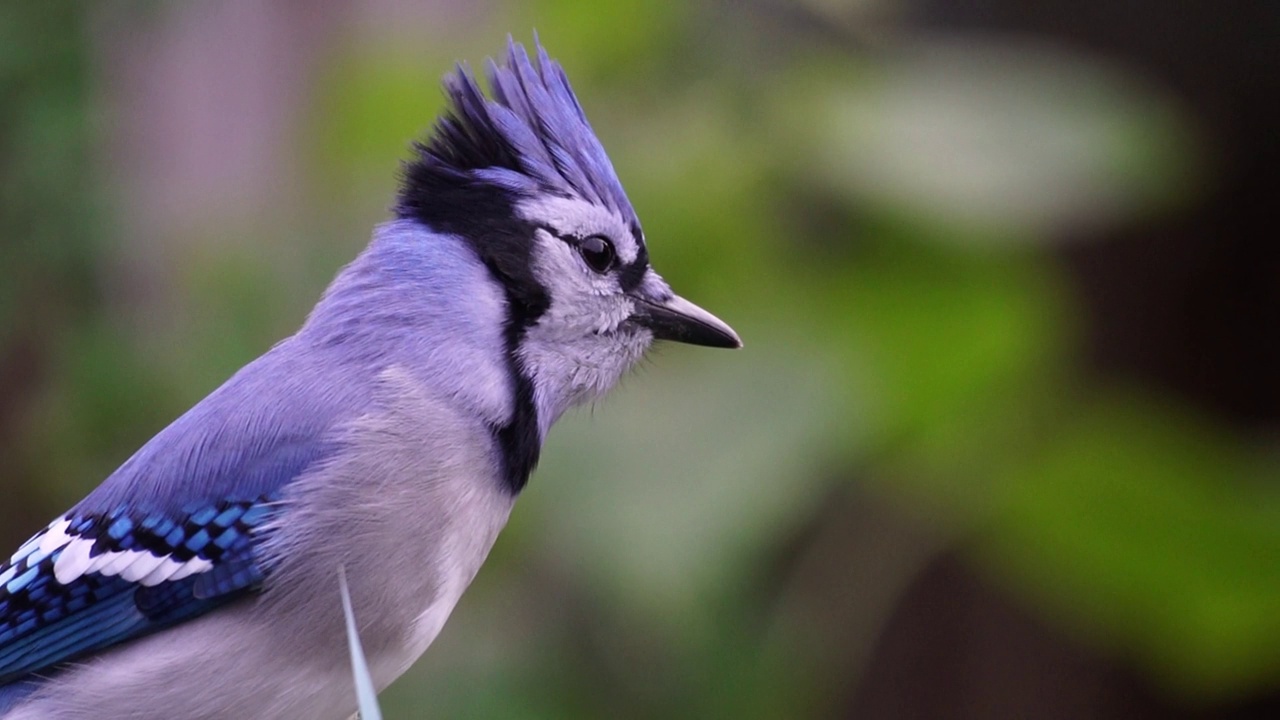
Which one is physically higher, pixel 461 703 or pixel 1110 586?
pixel 1110 586

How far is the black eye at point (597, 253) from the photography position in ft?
4.39

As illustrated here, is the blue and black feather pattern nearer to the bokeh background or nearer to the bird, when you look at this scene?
the bird

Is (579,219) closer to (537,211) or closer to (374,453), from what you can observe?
(537,211)

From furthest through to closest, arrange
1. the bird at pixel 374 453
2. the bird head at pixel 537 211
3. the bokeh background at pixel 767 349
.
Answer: the bokeh background at pixel 767 349 → the bird head at pixel 537 211 → the bird at pixel 374 453

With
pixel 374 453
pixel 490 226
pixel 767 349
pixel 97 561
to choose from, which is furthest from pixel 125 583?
pixel 767 349

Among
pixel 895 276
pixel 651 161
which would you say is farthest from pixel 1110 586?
pixel 651 161

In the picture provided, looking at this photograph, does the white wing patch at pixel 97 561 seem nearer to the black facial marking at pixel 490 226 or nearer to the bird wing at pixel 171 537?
the bird wing at pixel 171 537

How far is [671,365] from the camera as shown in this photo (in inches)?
67.2

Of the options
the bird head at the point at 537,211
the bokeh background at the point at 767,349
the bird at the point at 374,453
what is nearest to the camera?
the bird at the point at 374,453

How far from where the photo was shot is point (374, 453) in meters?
1.20

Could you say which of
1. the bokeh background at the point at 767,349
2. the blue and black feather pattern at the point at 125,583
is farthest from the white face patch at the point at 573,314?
the blue and black feather pattern at the point at 125,583

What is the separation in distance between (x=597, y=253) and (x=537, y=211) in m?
0.07

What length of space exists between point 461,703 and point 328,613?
72 centimetres

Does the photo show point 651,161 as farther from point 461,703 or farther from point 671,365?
point 461,703
